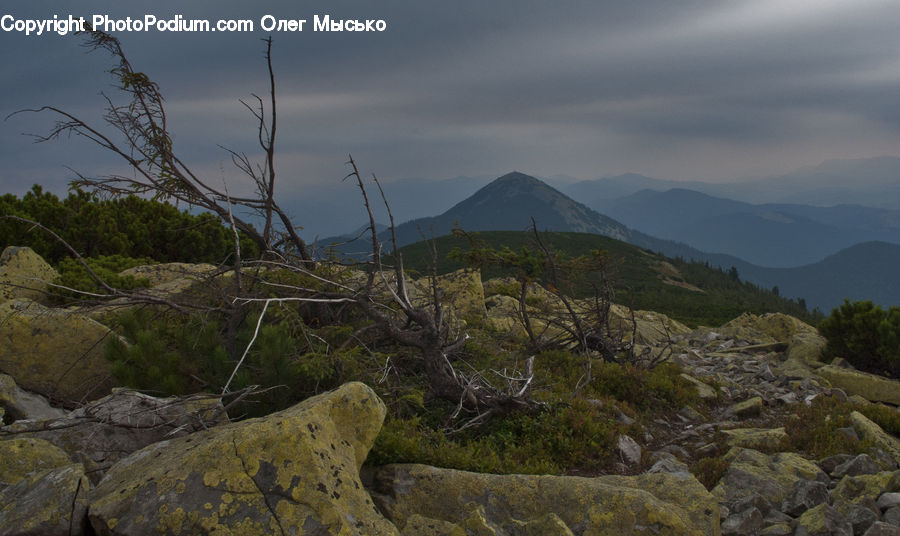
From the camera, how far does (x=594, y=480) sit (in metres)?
5.28

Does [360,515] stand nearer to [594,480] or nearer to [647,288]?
[594,480]

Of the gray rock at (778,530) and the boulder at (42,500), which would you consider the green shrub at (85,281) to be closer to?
the boulder at (42,500)

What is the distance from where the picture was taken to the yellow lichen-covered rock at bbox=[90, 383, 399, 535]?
346 cm

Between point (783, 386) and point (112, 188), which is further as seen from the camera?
point (783, 386)

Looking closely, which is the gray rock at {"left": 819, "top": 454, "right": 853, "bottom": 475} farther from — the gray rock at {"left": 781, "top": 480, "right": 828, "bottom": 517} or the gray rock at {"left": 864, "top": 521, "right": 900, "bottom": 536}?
the gray rock at {"left": 864, "top": 521, "right": 900, "bottom": 536}

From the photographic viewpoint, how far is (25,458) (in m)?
4.46

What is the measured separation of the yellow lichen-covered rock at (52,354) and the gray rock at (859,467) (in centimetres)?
987

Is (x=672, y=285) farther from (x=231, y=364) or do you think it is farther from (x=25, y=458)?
(x=25, y=458)

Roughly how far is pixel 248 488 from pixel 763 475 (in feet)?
19.7

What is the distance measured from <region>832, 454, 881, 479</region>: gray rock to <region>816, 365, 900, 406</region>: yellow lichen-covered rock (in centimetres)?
752

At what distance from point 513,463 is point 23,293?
11078 millimetres

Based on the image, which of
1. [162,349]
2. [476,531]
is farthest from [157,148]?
[476,531]

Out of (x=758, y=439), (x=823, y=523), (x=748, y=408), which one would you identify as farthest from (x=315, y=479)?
(x=748, y=408)

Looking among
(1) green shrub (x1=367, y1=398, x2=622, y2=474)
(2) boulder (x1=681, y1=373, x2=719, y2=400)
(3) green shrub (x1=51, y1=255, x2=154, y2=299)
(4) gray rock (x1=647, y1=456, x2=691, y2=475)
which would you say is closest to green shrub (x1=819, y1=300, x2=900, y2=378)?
(2) boulder (x1=681, y1=373, x2=719, y2=400)
